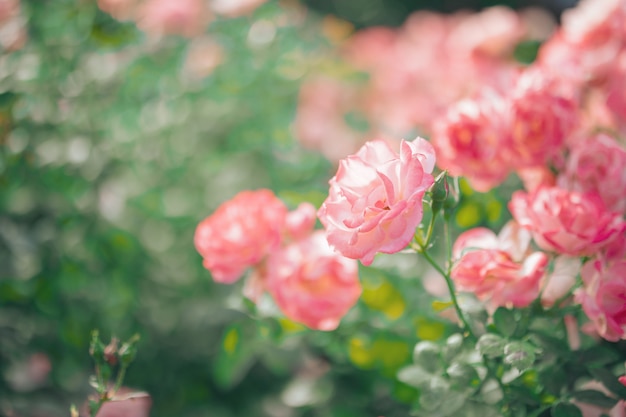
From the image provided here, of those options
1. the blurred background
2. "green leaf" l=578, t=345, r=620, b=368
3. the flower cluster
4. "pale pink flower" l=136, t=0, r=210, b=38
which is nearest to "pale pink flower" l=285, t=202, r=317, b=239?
the flower cluster

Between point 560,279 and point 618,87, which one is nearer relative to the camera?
point 560,279

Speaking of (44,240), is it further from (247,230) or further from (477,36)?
(477,36)

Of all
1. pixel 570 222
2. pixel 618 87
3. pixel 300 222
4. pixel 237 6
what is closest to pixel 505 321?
pixel 570 222

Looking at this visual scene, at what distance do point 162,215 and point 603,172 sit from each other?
3.77ft

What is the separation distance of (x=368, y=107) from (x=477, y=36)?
59 cm

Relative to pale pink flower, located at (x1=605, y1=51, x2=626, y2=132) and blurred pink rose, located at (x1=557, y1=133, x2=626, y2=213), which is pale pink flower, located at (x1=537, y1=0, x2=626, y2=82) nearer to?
pale pink flower, located at (x1=605, y1=51, x2=626, y2=132)

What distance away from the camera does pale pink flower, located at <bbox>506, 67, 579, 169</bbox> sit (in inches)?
33.6

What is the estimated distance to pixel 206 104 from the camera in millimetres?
1772

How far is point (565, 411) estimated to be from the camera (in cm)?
68

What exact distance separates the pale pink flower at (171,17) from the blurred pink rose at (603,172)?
1.41 meters

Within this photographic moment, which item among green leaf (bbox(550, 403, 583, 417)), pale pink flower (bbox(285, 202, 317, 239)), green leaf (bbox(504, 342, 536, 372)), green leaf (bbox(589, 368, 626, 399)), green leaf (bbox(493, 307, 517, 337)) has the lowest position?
green leaf (bbox(550, 403, 583, 417))

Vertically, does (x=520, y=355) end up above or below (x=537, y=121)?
below

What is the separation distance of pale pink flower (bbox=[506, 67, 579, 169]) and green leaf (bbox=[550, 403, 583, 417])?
0.38 m

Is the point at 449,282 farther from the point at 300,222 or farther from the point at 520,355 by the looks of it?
the point at 300,222
